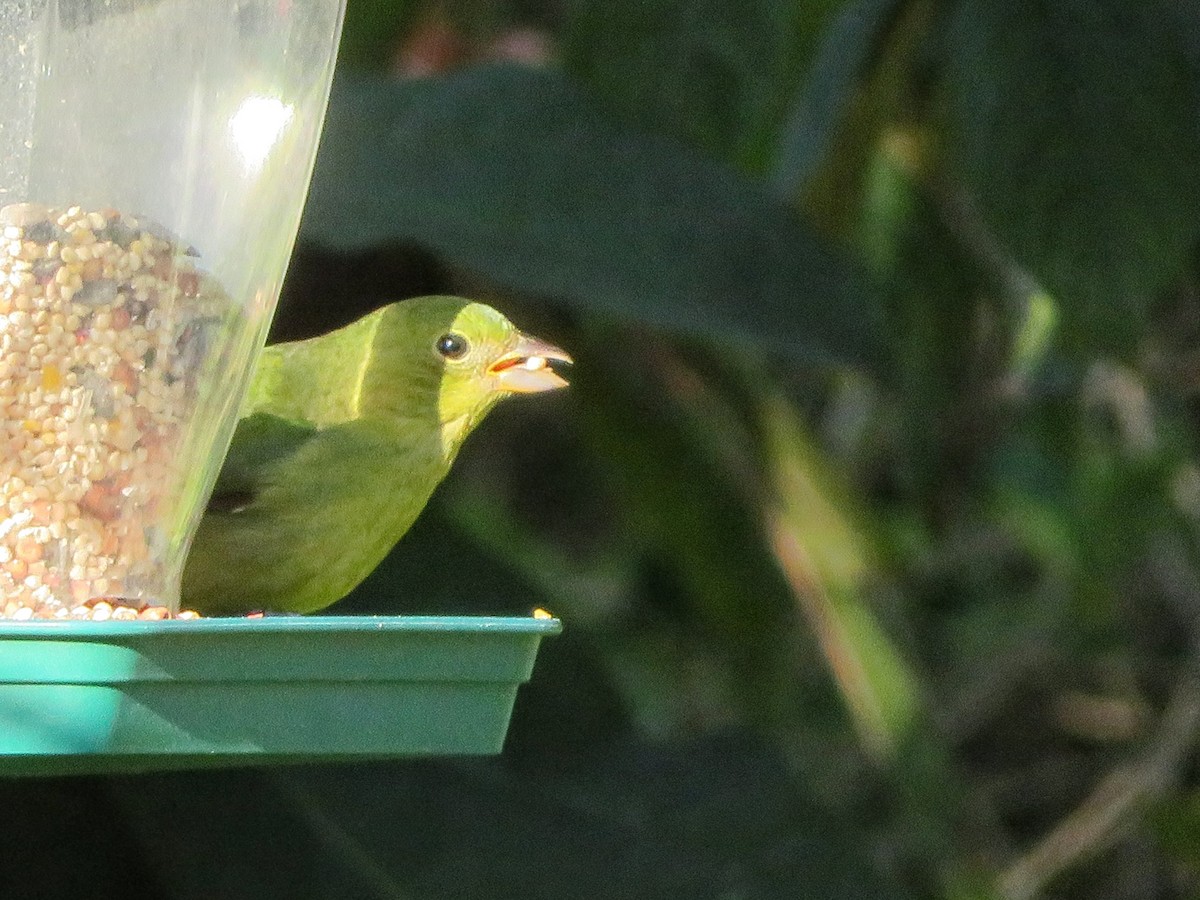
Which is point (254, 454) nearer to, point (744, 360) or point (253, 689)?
point (253, 689)

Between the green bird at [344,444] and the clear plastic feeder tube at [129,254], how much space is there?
0.22 metres

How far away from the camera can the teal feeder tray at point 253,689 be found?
155cm

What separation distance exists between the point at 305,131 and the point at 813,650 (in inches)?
168

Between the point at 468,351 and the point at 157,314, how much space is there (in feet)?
2.10

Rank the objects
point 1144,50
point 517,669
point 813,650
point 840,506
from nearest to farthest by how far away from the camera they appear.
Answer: point 517,669 → point 1144,50 → point 840,506 → point 813,650

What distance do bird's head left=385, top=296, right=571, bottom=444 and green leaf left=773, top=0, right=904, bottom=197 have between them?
983mm

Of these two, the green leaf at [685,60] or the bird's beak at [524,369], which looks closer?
the bird's beak at [524,369]

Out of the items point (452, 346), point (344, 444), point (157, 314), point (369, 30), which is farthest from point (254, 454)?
point (369, 30)

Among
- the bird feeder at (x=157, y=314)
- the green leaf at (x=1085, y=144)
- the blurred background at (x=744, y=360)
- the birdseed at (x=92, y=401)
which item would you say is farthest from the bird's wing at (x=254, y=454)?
the green leaf at (x=1085, y=144)

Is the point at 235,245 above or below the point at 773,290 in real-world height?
above

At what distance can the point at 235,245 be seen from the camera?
217 cm

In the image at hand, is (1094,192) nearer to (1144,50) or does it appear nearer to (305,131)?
(1144,50)

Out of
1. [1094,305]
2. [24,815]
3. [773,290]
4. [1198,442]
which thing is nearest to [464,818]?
[24,815]

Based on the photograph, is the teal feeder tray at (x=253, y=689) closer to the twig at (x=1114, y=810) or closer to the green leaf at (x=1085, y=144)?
the green leaf at (x=1085, y=144)
